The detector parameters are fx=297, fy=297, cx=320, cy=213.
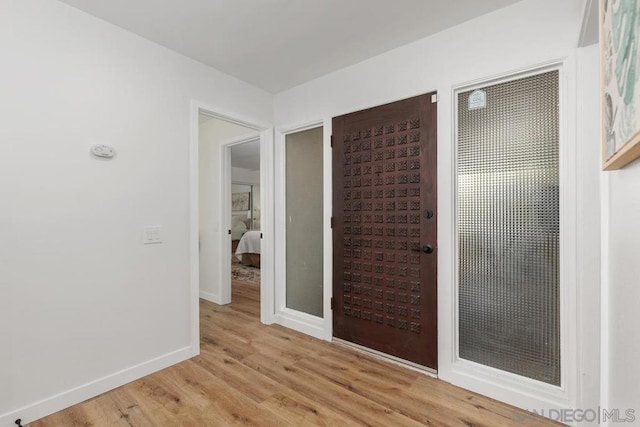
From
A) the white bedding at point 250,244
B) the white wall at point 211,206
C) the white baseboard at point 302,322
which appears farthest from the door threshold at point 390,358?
the white bedding at point 250,244

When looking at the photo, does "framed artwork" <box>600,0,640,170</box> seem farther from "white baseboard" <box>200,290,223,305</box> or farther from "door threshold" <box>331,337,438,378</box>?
"white baseboard" <box>200,290,223,305</box>

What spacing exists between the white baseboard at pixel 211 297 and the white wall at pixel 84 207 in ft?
4.93

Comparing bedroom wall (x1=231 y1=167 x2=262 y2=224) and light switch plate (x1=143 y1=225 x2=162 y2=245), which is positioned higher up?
bedroom wall (x1=231 y1=167 x2=262 y2=224)

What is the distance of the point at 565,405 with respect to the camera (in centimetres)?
173

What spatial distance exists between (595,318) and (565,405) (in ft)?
1.80

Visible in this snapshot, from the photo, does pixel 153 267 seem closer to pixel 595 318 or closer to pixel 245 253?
pixel 595 318

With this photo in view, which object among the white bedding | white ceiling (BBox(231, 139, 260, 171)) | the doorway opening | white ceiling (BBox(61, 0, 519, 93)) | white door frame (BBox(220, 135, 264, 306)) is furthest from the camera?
the white bedding

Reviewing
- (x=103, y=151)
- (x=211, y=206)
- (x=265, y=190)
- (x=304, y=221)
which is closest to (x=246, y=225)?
(x=211, y=206)

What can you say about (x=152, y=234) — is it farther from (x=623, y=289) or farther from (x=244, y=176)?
(x=244, y=176)

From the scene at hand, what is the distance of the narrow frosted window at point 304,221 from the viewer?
9.93 feet

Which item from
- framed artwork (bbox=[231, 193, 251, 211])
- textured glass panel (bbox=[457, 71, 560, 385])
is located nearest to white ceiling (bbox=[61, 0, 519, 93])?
textured glass panel (bbox=[457, 71, 560, 385])

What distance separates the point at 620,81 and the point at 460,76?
4.80 feet

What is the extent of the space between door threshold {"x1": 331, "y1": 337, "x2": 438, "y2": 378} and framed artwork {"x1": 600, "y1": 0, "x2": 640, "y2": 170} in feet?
5.92

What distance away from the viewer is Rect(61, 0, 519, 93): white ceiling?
193 cm
